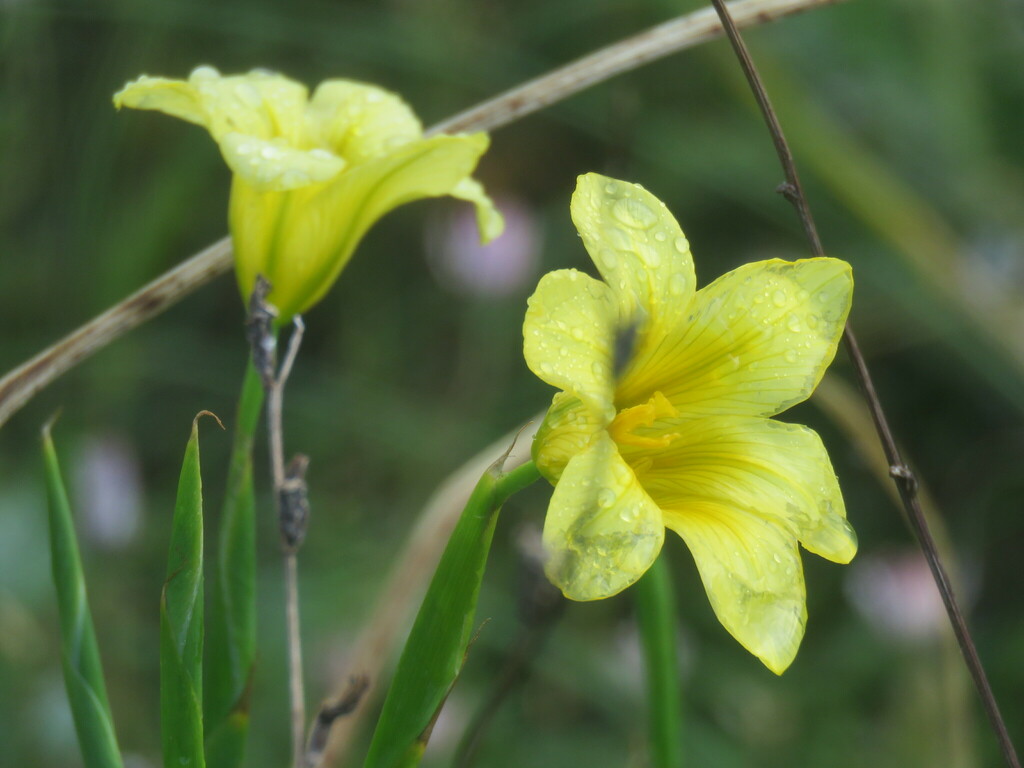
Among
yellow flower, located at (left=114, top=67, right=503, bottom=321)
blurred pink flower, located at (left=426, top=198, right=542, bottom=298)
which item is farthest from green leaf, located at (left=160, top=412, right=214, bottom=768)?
blurred pink flower, located at (left=426, top=198, right=542, bottom=298)

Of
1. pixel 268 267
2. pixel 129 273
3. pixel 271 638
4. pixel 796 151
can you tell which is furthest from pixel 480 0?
pixel 268 267

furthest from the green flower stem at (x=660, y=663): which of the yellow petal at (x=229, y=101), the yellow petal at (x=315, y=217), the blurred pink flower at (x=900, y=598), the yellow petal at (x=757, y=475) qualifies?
the blurred pink flower at (x=900, y=598)

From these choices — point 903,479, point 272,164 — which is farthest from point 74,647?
point 903,479

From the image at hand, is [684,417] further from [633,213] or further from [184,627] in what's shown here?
[184,627]

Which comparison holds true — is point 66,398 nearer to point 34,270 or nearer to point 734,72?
point 34,270

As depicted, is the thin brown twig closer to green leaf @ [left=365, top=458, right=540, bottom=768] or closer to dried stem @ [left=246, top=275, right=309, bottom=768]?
green leaf @ [left=365, top=458, right=540, bottom=768]

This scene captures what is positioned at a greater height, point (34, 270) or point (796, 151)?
point (34, 270)

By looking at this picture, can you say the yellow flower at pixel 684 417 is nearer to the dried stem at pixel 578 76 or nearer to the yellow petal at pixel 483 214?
the yellow petal at pixel 483 214
